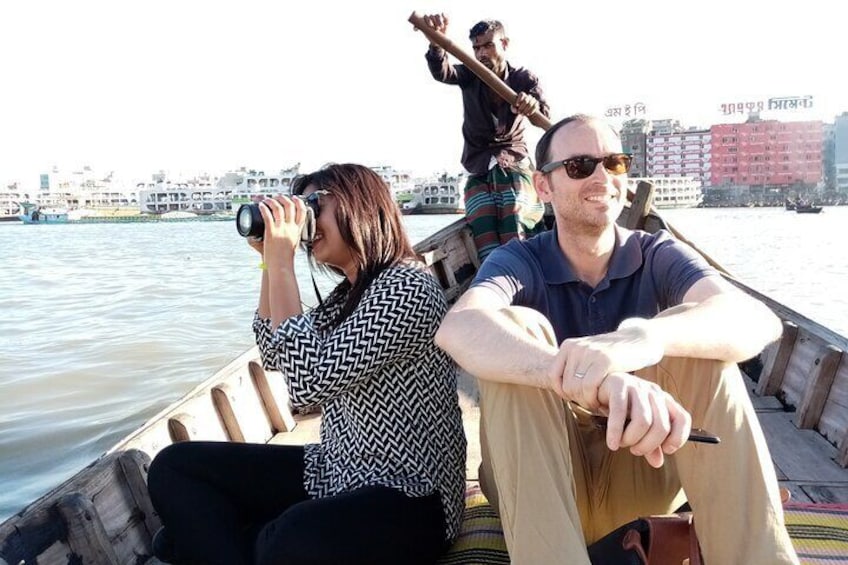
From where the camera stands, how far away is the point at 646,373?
1.76 metres

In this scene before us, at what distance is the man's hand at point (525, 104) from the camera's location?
4668mm

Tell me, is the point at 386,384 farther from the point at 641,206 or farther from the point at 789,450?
the point at 641,206

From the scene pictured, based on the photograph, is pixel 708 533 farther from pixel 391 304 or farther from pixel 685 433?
pixel 391 304

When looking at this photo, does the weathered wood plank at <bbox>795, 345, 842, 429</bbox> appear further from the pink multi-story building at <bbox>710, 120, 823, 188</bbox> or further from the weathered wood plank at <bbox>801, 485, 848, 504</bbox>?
the pink multi-story building at <bbox>710, 120, 823, 188</bbox>

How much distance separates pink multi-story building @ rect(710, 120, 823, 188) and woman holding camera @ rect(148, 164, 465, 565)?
113 m

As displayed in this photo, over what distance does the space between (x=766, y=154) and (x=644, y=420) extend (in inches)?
4636

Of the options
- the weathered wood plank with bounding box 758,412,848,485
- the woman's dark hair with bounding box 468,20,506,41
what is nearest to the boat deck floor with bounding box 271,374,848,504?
the weathered wood plank with bounding box 758,412,848,485

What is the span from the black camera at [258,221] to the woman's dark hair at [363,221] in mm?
58

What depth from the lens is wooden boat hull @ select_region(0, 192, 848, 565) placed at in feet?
6.44

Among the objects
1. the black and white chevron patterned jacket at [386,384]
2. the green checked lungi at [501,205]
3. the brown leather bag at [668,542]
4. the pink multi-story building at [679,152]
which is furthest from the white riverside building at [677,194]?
the brown leather bag at [668,542]

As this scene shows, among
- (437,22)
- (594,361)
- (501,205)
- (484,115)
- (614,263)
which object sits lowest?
(594,361)

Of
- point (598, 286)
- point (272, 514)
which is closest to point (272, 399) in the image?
point (272, 514)

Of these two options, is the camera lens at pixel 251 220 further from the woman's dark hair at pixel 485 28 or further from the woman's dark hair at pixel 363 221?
the woman's dark hair at pixel 485 28

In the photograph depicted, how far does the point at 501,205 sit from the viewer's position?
210 inches
